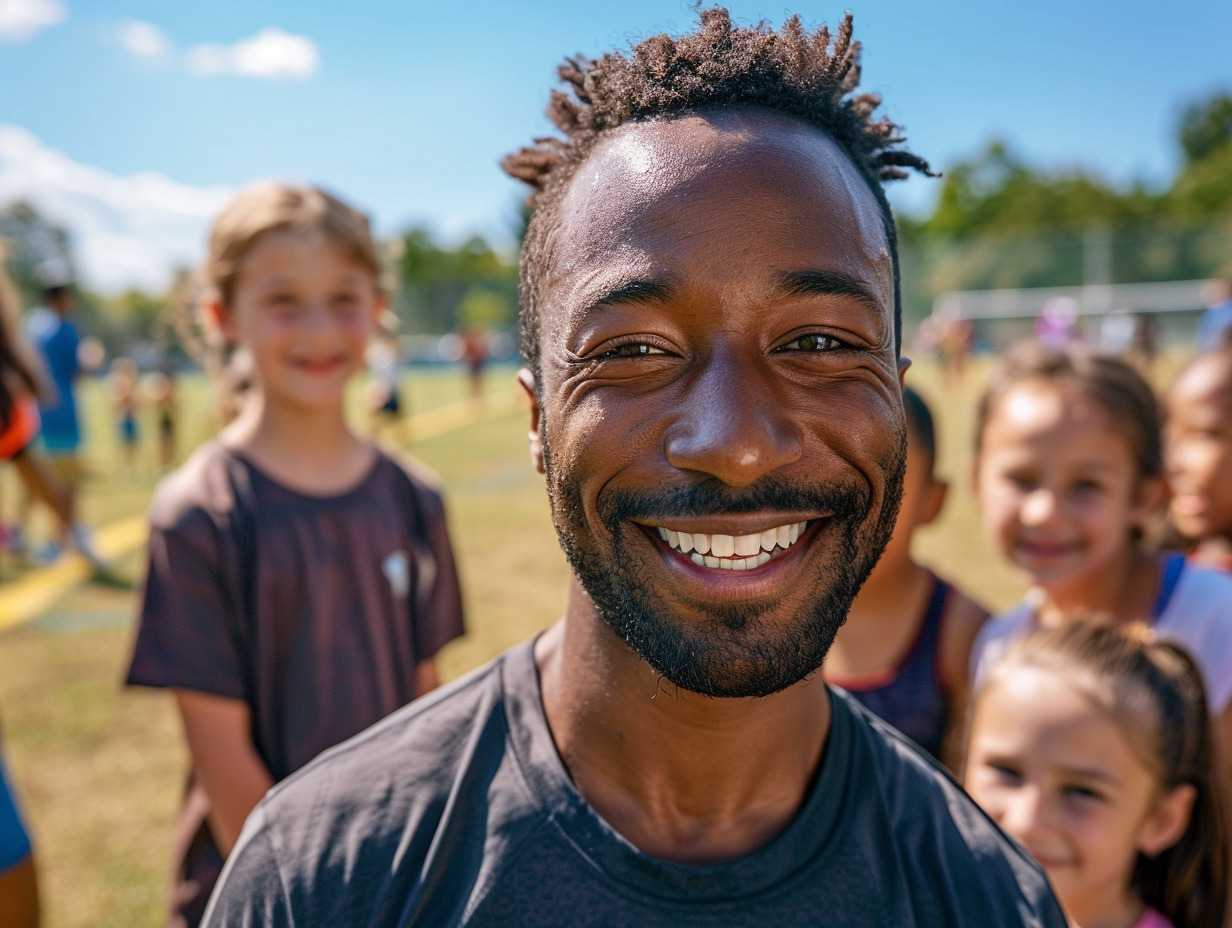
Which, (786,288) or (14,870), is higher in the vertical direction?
(786,288)

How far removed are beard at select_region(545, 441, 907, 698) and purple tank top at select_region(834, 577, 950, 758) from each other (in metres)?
1.27

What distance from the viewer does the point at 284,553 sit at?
247 centimetres

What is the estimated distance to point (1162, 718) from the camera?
7.18 ft

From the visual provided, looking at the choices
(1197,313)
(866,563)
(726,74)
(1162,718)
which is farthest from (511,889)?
(1197,313)

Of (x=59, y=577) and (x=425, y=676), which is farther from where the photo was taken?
(x=59, y=577)

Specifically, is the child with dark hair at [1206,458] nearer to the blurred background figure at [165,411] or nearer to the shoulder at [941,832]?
the shoulder at [941,832]

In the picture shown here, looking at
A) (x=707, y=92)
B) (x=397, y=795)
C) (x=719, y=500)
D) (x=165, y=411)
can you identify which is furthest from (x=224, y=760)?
(x=165, y=411)

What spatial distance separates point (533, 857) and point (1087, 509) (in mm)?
2021

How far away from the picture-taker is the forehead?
124 cm

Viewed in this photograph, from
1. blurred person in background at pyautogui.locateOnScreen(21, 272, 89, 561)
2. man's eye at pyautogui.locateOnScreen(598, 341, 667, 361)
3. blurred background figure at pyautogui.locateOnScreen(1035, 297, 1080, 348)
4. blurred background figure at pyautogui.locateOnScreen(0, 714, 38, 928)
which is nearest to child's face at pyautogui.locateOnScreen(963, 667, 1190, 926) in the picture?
man's eye at pyautogui.locateOnScreen(598, 341, 667, 361)

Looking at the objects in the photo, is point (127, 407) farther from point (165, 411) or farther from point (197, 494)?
point (197, 494)

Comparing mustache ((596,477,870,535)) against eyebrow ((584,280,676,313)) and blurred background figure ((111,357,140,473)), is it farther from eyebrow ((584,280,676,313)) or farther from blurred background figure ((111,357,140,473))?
blurred background figure ((111,357,140,473))

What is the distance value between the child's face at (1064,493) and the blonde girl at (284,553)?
1630 mm

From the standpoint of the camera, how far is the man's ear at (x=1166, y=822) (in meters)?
2.16
